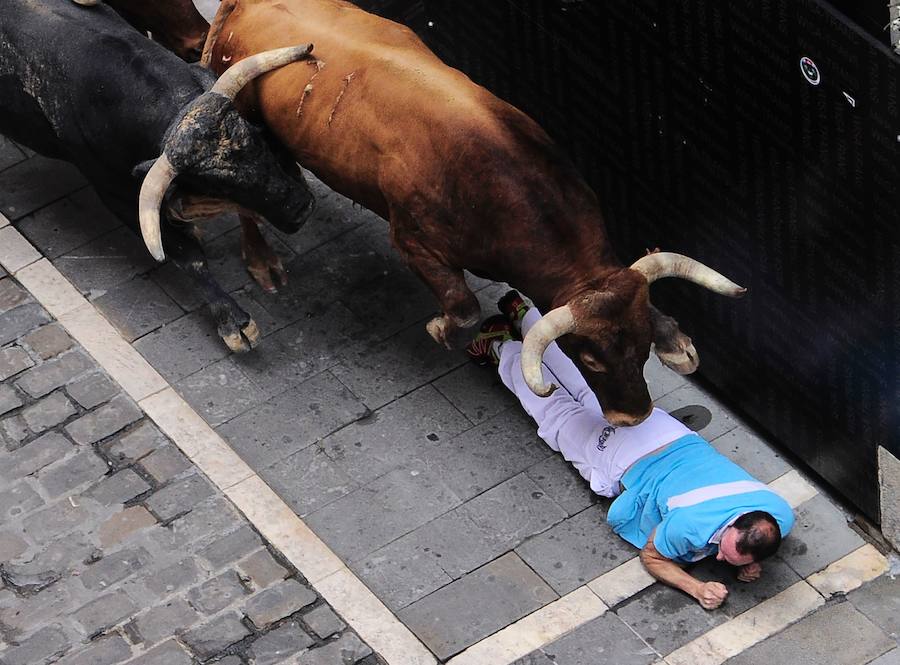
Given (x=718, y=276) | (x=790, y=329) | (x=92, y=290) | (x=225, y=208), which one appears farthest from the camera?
(x=92, y=290)

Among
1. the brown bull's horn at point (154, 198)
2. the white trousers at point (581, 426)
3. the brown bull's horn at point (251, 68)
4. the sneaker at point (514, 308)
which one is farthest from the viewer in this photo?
the sneaker at point (514, 308)

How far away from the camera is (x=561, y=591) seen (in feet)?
29.0

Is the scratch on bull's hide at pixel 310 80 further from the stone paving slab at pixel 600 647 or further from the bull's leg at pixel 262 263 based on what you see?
the stone paving slab at pixel 600 647

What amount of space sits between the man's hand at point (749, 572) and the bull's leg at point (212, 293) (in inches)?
130

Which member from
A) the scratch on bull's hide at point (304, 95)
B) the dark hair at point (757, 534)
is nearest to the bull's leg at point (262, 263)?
the scratch on bull's hide at point (304, 95)

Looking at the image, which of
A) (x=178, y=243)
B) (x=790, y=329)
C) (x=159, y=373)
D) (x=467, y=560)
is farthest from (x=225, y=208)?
(x=790, y=329)

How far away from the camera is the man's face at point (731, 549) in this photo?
27.7 feet

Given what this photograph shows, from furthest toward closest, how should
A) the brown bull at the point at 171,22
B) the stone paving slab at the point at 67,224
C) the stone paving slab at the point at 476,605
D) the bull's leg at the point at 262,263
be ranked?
1. the stone paving slab at the point at 67,224
2. the brown bull at the point at 171,22
3. the bull's leg at the point at 262,263
4. the stone paving slab at the point at 476,605

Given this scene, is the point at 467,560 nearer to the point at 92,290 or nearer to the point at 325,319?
the point at 325,319

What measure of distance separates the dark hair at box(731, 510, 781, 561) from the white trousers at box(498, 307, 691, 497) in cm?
77

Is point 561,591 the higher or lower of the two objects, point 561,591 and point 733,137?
the lower

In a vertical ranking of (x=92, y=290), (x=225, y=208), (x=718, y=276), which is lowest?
(x=92, y=290)

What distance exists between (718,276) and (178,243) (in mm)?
3506

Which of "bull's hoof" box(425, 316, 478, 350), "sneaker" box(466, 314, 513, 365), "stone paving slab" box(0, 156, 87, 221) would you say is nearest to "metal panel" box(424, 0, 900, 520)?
"sneaker" box(466, 314, 513, 365)
